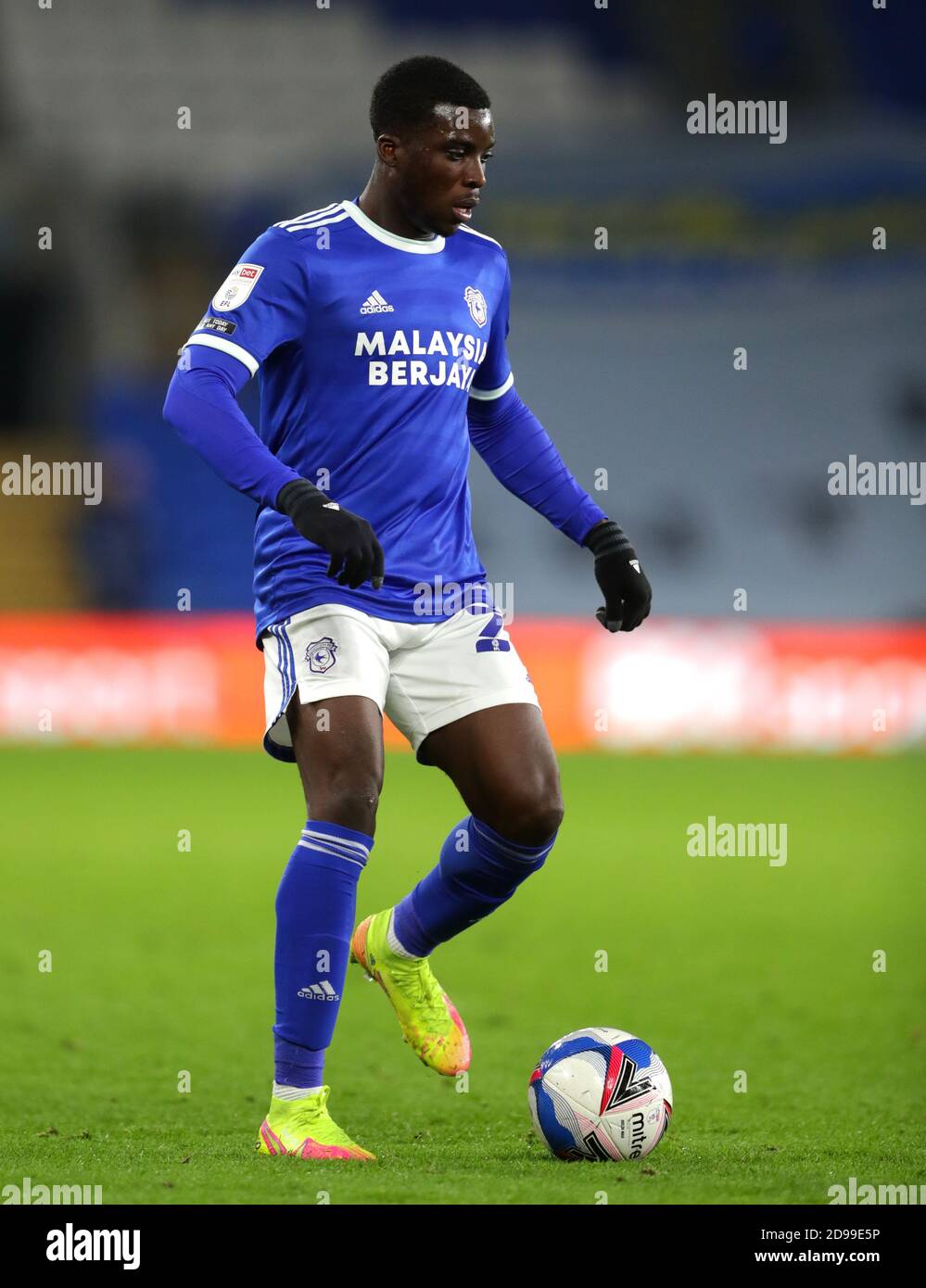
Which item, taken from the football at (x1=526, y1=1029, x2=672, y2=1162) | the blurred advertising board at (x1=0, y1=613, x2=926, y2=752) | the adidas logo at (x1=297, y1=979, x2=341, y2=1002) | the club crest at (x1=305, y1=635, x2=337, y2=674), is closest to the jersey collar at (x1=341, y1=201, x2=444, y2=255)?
the club crest at (x1=305, y1=635, x2=337, y2=674)

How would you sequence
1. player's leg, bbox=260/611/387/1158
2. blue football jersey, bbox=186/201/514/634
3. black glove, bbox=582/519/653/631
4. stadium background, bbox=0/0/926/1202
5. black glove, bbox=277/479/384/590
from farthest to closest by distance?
stadium background, bbox=0/0/926/1202 < black glove, bbox=582/519/653/631 < blue football jersey, bbox=186/201/514/634 < player's leg, bbox=260/611/387/1158 < black glove, bbox=277/479/384/590

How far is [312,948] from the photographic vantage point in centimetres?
409

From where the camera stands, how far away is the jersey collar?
4508mm

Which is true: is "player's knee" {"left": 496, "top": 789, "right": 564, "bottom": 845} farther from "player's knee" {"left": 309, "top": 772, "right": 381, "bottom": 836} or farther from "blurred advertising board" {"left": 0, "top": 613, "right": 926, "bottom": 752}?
"blurred advertising board" {"left": 0, "top": 613, "right": 926, "bottom": 752}

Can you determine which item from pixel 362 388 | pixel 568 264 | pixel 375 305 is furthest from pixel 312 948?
pixel 568 264

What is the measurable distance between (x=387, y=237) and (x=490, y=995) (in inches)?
123

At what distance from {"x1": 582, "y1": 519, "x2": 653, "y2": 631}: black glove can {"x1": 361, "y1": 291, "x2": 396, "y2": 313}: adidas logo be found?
869 millimetres

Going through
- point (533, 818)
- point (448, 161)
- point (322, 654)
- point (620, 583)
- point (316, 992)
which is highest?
point (448, 161)

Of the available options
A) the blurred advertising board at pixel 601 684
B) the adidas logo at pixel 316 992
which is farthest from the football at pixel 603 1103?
the blurred advertising board at pixel 601 684

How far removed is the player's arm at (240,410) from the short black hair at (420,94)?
0.40m

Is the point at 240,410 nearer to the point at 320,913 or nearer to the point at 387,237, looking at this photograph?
the point at 387,237

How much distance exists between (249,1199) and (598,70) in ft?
69.8

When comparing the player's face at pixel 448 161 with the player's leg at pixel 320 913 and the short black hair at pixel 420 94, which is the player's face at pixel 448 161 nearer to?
the short black hair at pixel 420 94
